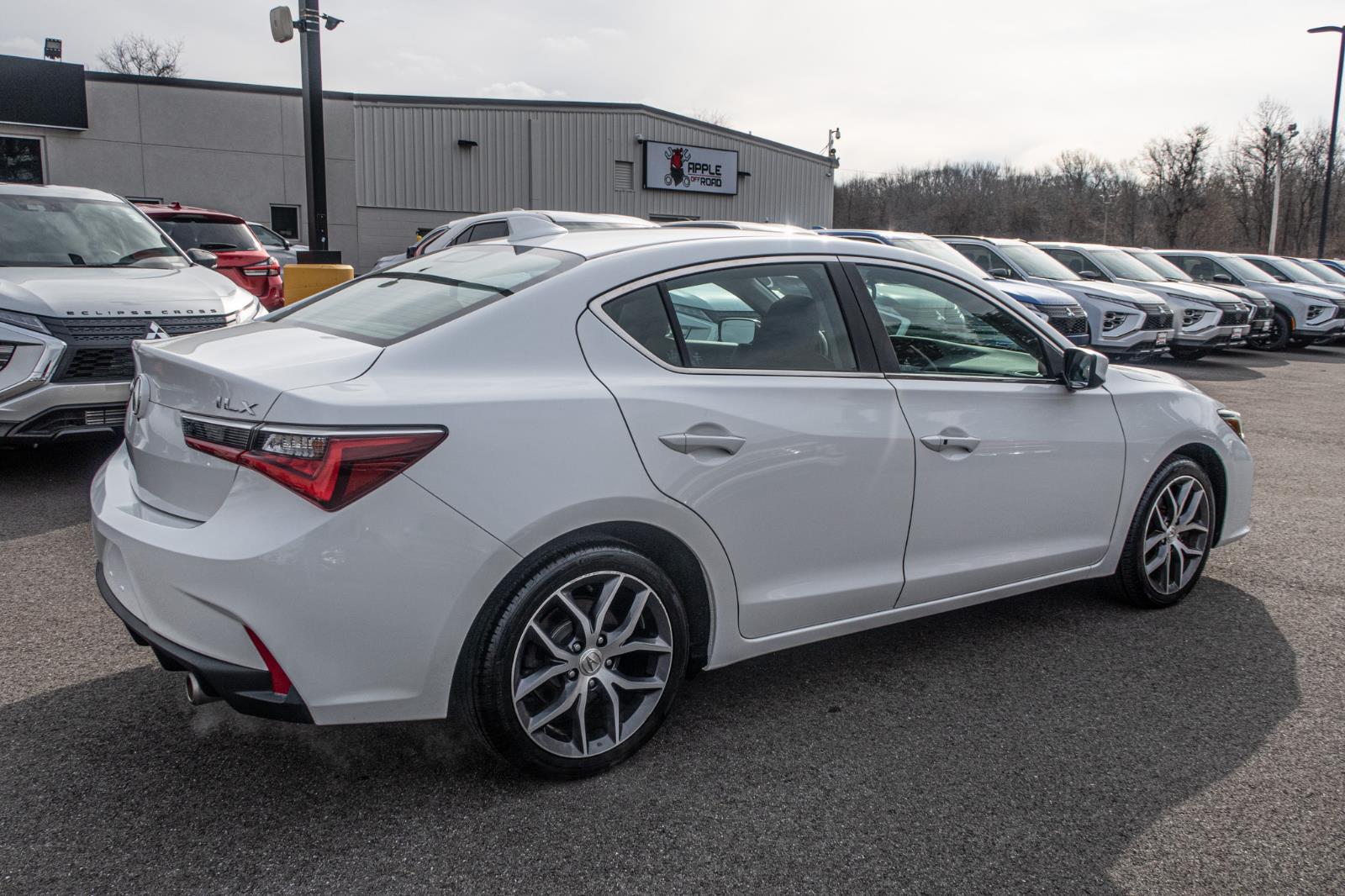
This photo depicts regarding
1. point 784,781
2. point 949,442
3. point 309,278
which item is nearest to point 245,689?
point 784,781

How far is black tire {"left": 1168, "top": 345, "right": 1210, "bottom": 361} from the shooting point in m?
15.8

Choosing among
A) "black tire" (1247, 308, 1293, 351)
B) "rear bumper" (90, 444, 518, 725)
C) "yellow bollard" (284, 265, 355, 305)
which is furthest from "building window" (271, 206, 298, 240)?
"rear bumper" (90, 444, 518, 725)

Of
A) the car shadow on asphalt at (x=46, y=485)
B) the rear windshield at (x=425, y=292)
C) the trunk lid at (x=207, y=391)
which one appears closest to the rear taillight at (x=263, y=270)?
the car shadow on asphalt at (x=46, y=485)

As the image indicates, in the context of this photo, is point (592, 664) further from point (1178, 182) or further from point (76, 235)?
point (1178, 182)

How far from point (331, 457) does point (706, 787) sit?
1.37 meters

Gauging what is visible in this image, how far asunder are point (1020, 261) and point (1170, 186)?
41822 millimetres

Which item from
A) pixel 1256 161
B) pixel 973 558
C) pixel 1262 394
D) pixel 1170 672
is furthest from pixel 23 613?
pixel 1256 161

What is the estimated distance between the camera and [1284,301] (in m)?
18.6

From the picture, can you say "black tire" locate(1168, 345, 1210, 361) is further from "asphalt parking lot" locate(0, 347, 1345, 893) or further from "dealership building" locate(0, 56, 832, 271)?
"dealership building" locate(0, 56, 832, 271)

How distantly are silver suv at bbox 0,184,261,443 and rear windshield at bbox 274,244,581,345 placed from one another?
2872mm

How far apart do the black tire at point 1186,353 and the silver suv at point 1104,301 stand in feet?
4.26

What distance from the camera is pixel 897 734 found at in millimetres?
3166

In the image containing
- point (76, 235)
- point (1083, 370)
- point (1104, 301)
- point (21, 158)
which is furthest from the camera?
point (21, 158)

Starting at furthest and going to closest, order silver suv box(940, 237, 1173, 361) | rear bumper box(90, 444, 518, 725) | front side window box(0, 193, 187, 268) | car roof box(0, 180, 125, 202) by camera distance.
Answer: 1. silver suv box(940, 237, 1173, 361)
2. car roof box(0, 180, 125, 202)
3. front side window box(0, 193, 187, 268)
4. rear bumper box(90, 444, 518, 725)
